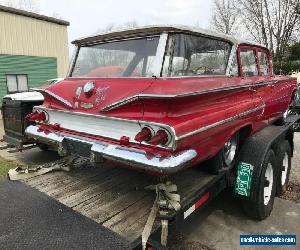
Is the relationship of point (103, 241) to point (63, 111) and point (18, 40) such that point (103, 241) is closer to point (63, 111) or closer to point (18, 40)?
point (63, 111)

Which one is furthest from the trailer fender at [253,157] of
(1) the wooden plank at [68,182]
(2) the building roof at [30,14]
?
(2) the building roof at [30,14]

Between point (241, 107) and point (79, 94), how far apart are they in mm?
1688

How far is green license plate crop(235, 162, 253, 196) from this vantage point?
3268 mm

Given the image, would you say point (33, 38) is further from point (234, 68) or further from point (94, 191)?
point (94, 191)

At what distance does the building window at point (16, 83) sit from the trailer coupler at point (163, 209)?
14383mm

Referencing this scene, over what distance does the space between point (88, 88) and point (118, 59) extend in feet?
1.75

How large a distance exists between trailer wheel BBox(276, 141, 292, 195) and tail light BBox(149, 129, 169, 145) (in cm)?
215

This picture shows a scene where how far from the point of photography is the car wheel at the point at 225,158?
3.24 metres

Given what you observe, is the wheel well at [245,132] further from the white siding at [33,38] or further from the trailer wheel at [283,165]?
the white siding at [33,38]

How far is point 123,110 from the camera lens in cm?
279

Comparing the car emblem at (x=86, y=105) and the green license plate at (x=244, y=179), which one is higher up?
the car emblem at (x=86, y=105)

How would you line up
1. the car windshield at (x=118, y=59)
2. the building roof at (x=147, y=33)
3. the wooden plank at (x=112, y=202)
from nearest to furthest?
the wooden plank at (x=112, y=202) < the building roof at (x=147, y=33) < the car windshield at (x=118, y=59)

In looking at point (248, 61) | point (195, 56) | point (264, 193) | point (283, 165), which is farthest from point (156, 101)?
point (283, 165)

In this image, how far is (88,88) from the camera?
3164 mm
